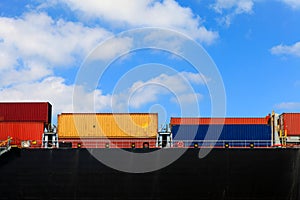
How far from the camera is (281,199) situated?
29.9 m

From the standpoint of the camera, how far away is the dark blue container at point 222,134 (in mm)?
33375

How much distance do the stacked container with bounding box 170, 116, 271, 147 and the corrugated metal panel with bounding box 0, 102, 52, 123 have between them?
1188 cm

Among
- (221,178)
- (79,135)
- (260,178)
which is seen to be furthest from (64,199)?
(260,178)

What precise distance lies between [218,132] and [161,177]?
7490 millimetres

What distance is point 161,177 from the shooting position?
29.8m

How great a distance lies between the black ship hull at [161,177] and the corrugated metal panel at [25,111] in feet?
Answer: 17.9

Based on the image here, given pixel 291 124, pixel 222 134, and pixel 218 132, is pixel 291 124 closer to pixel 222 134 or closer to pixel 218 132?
pixel 222 134

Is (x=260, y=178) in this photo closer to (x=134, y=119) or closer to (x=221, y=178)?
(x=221, y=178)

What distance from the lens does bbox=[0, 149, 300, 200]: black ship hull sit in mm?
29594

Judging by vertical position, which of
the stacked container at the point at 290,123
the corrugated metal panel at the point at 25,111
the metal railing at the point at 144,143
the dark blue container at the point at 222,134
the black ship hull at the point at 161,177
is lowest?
the black ship hull at the point at 161,177

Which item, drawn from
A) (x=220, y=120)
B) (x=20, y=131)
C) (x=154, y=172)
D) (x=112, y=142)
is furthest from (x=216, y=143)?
(x=20, y=131)

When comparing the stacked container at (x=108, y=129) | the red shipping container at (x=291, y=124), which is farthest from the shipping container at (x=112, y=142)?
the red shipping container at (x=291, y=124)

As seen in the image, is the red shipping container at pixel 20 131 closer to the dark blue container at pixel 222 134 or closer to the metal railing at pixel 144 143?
the metal railing at pixel 144 143

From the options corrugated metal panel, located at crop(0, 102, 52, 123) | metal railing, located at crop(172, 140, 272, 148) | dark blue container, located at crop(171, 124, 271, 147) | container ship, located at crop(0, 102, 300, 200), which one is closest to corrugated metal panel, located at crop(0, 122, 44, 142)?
corrugated metal panel, located at crop(0, 102, 52, 123)
